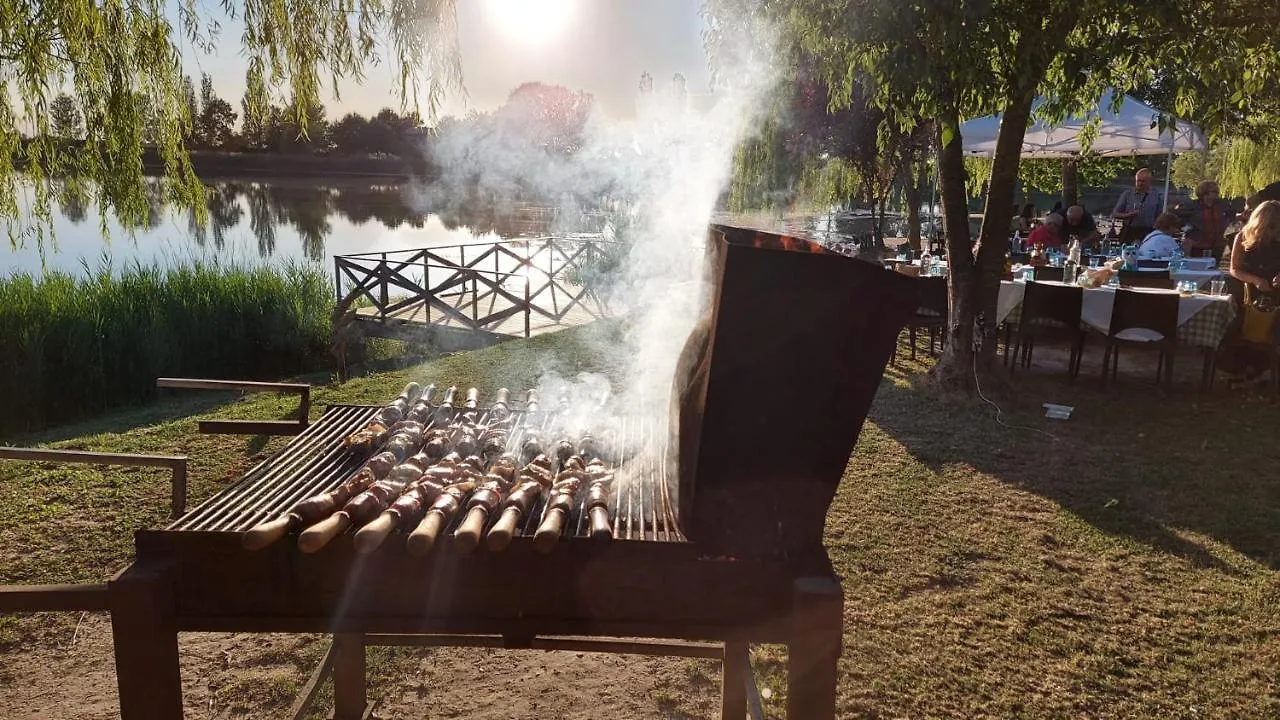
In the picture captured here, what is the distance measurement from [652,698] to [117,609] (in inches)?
81.9

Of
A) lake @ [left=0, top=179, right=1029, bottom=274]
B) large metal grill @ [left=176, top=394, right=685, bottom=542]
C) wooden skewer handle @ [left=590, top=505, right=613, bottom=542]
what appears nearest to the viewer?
wooden skewer handle @ [left=590, top=505, right=613, bottom=542]

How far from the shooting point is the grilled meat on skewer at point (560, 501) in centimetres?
211

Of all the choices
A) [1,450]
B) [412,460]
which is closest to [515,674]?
[412,460]

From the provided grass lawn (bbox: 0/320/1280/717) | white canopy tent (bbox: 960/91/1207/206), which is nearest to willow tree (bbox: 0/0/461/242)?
grass lawn (bbox: 0/320/1280/717)

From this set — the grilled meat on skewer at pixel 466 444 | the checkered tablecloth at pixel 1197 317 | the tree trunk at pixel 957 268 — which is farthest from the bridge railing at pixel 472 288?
the grilled meat on skewer at pixel 466 444

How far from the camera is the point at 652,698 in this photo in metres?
3.38

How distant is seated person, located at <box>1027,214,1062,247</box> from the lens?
1166 centimetres

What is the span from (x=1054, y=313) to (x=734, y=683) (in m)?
6.31

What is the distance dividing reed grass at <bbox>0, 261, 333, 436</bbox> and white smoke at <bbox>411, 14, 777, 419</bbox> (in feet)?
11.9

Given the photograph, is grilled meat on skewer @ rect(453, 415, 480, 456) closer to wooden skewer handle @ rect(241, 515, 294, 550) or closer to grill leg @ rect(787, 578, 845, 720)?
wooden skewer handle @ rect(241, 515, 294, 550)

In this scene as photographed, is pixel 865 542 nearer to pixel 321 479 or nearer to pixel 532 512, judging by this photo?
pixel 532 512

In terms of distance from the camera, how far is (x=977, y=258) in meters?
7.41

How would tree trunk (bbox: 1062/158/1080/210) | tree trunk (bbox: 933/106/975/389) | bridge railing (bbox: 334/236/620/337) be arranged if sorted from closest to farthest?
tree trunk (bbox: 933/106/975/389) < bridge railing (bbox: 334/236/620/337) < tree trunk (bbox: 1062/158/1080/210)

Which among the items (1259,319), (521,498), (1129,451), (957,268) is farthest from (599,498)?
(1259,319)
